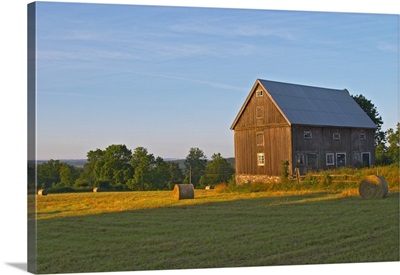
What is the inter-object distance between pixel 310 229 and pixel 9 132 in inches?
225

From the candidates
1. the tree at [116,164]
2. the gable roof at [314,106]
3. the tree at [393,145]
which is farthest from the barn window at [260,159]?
the tree at [116,164]

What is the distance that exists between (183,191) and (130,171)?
109 inches

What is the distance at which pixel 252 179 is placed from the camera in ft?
53.3

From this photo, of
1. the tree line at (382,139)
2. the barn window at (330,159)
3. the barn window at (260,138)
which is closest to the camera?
the tree line at (382,139)

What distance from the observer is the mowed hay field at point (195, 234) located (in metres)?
11.2

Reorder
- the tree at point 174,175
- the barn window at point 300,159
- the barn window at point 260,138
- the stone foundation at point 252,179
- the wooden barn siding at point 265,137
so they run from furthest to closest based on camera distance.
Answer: the barn window at point 260,138 → the barn window at point 300,159 → the stone foundation at point 252,179 → the wooden barn siding at point 265,137 → the tree at point 174,175

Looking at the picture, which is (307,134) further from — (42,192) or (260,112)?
(42,192)

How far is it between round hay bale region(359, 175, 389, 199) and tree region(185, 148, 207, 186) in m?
4.46

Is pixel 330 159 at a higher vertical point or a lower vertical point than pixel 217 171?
higher

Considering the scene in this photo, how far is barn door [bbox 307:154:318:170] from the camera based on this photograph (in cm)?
1690

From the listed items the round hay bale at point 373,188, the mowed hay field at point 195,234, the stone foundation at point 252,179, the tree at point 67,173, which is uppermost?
the tree at point 67,173

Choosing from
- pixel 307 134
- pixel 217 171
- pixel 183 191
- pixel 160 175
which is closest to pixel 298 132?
pixel 307 134

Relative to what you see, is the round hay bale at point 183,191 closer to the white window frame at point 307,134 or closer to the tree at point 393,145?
the white window frame at point 307,134

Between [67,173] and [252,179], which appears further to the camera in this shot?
[252,179]
